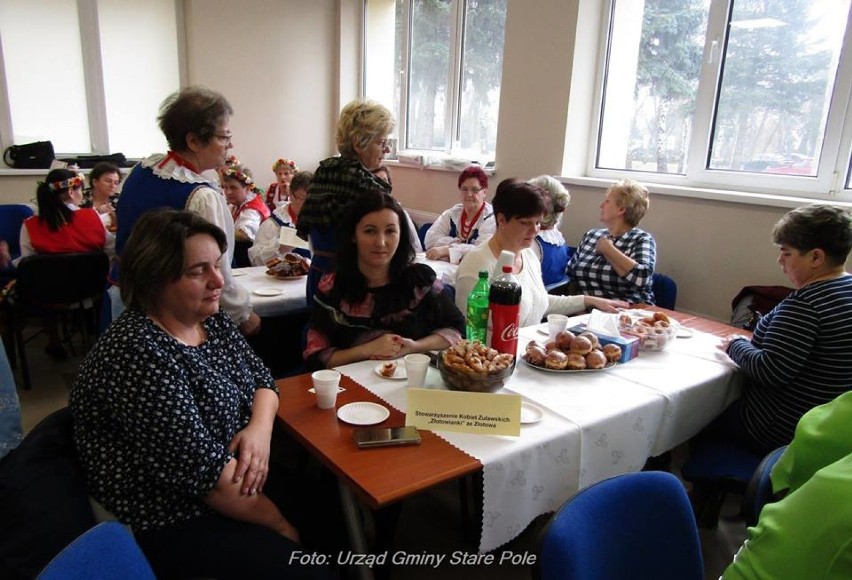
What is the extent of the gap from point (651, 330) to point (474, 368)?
0.82m

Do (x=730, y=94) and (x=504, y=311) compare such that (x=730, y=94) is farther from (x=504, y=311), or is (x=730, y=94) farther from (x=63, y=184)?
(x=63, y=184)

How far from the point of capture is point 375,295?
181cm

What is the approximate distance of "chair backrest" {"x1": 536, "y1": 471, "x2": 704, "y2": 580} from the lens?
88 cm

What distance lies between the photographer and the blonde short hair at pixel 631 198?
2934 millimetres

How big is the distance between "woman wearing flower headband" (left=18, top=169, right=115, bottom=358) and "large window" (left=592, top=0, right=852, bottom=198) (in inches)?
125

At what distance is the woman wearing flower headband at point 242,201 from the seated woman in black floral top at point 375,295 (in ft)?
7.33

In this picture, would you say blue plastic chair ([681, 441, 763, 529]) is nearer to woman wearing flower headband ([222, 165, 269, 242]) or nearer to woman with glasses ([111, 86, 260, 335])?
woman with glasses ([111, 86, 260, 335])

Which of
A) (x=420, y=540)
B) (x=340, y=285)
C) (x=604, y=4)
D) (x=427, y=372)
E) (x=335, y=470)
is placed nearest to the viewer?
(x=335, y=470)

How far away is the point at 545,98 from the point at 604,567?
3.27m

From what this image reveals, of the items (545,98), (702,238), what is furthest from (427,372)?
(545,98)

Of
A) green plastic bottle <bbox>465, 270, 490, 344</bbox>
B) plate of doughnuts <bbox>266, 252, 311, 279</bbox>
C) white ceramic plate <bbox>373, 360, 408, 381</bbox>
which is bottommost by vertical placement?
plate of doughnuts <bbox>266, 252, 311, 279</bbox>

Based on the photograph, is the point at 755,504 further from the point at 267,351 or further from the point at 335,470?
the point at 267,351

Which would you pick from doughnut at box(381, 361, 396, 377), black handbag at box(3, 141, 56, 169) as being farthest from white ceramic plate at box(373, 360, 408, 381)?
black handbag at box(3, 141, 56, 169)

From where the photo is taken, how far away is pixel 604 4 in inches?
139
